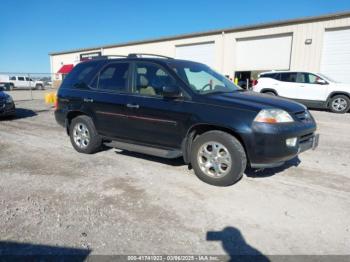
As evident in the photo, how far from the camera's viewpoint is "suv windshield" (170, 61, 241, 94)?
14.9 feet

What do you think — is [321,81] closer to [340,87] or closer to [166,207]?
[340,87]

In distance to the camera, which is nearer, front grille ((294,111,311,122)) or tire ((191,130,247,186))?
tire ((191,130,247,186))

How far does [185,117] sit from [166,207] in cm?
137

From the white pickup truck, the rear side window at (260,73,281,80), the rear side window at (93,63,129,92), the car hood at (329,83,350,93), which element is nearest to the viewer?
the rear side window at (93,63,129,92)

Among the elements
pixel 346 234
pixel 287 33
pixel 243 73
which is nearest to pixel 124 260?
pixel 346 234

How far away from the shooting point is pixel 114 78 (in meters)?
5.25

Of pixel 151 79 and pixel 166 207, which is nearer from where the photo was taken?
pixel 166 207

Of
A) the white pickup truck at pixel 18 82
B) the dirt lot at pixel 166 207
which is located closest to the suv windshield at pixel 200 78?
the dirt lot at pixel 166 207

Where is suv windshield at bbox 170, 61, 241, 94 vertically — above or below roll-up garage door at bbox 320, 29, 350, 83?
below

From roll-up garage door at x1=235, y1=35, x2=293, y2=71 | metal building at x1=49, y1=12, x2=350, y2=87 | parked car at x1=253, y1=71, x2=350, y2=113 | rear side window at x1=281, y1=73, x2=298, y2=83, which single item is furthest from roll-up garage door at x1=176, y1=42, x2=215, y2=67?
rear side window at x1=281, y1=73, x2=298, y2=83

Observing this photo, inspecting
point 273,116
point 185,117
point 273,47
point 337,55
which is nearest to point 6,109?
point 185,117

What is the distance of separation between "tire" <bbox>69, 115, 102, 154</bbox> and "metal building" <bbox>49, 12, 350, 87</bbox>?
575 inches

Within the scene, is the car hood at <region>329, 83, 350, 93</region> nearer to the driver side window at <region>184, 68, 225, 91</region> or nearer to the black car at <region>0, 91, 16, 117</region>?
the driver side window at <region>184, 68, 225, 91</region>

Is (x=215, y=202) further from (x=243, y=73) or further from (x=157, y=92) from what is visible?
(x=243, y=73)
